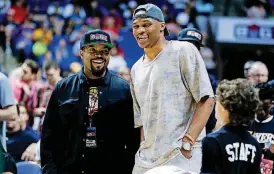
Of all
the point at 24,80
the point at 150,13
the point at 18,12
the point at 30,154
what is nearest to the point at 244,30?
the point at 18,12

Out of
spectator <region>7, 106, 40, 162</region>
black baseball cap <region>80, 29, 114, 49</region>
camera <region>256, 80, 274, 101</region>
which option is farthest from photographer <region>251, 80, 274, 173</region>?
spectator <region>7, 106, 40, 162</region>

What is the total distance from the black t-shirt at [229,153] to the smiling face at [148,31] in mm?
961

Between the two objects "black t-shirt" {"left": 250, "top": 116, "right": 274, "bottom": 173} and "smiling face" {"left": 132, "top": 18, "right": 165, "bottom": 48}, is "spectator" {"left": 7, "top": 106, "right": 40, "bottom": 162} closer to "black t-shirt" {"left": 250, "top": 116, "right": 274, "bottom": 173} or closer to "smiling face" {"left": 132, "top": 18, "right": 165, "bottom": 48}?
"black t-shirt" {"left": 250, "top": 116, "right": 274, "bottom": 173}

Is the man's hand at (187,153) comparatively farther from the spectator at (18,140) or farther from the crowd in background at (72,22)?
the crowd in background at (72,22)

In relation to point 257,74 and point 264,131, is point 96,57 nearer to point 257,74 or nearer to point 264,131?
point 264,131

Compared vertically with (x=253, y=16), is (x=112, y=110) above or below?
below

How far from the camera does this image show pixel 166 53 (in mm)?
5258

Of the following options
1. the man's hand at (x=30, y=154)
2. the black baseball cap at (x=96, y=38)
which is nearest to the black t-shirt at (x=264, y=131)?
the black baseball cap at (x=96, y=38)

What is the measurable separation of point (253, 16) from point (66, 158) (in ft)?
42.2

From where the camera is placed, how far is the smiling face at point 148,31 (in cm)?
529

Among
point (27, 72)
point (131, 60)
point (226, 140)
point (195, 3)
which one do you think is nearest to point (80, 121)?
point (226, 140)

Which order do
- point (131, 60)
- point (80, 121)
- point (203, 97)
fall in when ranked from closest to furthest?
point (203, 97), point (80, 121), point (131, 60)

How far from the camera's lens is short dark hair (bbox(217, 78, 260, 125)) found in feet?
15.3

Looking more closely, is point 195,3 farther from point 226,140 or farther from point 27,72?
point 226,140
